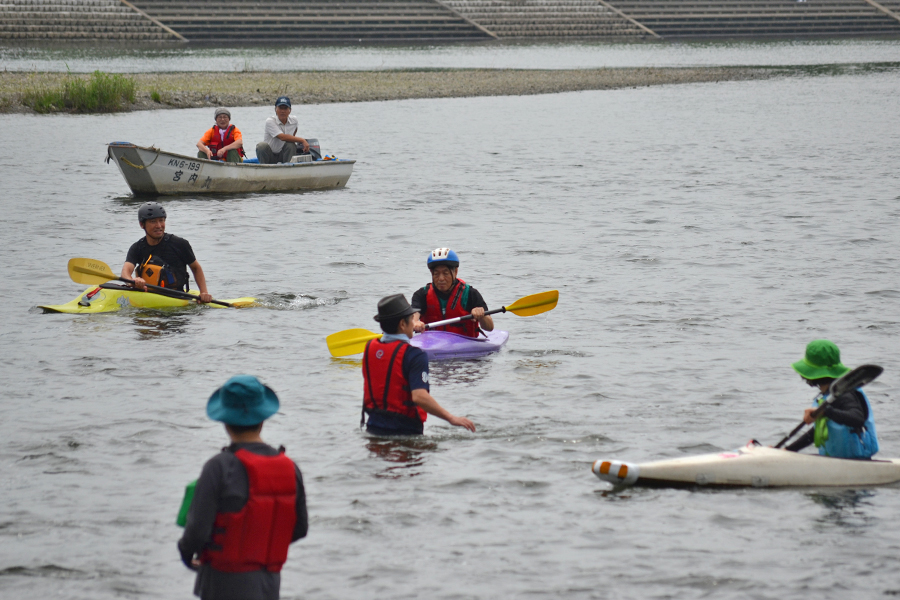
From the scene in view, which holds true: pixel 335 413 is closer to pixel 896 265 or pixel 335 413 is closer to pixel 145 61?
pixel 896 265

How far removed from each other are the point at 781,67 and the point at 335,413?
5610cm

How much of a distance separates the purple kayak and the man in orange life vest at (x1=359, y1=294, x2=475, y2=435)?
2.76 metres

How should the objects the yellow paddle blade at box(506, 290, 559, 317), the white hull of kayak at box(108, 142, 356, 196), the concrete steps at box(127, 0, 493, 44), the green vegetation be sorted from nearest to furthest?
1. the yellow paddle blade at box(506, 290, 559, 317)
2. the white hull of kayak at box(108, 142, 356, 196)
3. the green vegetation
4. the concrete steps at box(127, 0, 493, 44)

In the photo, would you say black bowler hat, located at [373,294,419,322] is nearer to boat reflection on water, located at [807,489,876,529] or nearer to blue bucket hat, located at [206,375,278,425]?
blue bucket hat, located at [206,375,278,425]

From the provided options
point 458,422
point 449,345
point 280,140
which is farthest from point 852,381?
point 280,140

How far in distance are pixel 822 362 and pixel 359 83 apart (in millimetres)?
41322

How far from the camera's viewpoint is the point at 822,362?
22.9 ft

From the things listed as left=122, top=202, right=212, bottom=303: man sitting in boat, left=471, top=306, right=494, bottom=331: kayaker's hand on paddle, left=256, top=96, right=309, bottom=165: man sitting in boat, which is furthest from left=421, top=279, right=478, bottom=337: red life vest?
left=256, top=96, right=309, bottom=165: man sitting in boat

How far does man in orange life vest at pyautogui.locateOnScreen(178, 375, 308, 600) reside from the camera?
4.38 m

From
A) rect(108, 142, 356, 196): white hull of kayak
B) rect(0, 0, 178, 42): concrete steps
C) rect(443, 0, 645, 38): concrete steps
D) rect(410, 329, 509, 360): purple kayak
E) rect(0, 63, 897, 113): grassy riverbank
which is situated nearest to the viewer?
rect(410, 329, 509, 360): purple kayak

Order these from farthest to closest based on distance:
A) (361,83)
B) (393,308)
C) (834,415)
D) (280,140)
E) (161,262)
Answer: (361,83) → (280,140) → (161,262) → (393,308) → (834,415)

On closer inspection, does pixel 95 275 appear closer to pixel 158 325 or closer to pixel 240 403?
pixel 158 325

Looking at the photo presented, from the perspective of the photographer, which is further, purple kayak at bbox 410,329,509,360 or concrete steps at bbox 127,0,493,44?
concrete steps at bbox 127,0,493,44

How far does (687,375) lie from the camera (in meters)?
10.4
